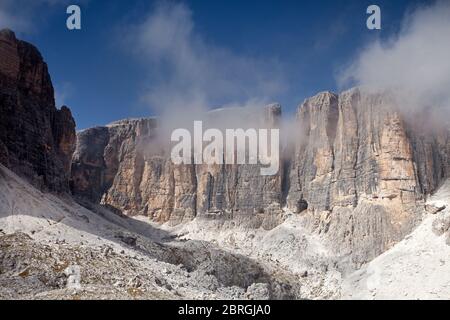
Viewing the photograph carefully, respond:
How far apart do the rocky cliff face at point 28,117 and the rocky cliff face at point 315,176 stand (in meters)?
34.5

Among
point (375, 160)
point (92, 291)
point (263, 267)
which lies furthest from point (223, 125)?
point (92, 291)

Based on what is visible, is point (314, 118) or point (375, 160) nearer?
point (375, 160)

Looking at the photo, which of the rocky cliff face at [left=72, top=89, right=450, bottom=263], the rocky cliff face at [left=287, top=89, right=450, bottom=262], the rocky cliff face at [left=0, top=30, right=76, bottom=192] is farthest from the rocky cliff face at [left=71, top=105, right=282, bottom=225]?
the rocky cliff face at [left=0, top=30, right=76, bottom=192]

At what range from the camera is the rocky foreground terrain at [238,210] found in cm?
3900

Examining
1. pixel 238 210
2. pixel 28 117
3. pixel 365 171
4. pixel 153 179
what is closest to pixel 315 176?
pixel 365 171

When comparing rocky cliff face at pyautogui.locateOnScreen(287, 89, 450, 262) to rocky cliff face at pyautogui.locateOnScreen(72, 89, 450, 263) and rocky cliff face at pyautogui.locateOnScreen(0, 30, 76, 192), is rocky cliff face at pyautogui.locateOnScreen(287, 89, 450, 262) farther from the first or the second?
rocky cliff face at pyautogui.locateOnScreen(0, 30, 76, 192)

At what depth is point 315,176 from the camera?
78750mm

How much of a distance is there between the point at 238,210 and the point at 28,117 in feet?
137

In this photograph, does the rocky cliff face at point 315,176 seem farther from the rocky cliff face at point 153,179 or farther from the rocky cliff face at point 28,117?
the rocky cliff face at point 28,117

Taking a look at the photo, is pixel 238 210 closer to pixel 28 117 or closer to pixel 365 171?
pixel 365 171

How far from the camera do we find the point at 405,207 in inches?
2357
